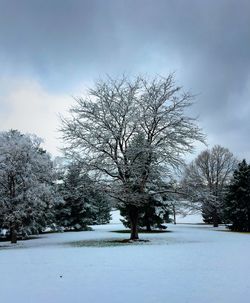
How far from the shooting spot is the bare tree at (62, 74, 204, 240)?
802 inches

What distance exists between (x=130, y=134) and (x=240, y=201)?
620 inches

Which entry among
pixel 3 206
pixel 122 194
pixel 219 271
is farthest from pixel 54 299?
pixel 3 206

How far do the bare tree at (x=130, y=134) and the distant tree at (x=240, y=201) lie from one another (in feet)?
42.1

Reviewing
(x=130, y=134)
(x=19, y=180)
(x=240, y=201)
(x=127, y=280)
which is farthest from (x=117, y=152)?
(x=240, y=201)

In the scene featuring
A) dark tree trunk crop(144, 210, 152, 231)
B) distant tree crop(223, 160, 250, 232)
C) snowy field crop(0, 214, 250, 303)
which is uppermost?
distant tree crop(223, 160, 250, 232)

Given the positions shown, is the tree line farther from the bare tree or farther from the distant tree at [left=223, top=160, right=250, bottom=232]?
the distant tree at [left=223, top=160, right=250, bottom=232]

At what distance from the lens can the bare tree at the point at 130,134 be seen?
20.4 m

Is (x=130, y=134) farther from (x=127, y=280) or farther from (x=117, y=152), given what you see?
(x=127, y=280)

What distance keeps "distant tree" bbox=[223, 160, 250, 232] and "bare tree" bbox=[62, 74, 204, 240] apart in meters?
12.8

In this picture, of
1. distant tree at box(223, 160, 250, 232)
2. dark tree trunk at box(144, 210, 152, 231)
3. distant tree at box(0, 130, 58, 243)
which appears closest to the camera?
distant tree at box(0, 130, 58, 243)

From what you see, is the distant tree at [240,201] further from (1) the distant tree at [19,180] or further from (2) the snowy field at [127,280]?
(2) the snowy field at [127,280]

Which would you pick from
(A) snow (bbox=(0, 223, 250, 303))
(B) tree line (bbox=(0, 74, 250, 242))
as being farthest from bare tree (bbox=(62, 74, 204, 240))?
(A) snow (bbox=(0, 223, 250, 303))

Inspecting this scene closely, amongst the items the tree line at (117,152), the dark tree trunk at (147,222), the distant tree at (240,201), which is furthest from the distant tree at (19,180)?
the distant tree at (240,201)

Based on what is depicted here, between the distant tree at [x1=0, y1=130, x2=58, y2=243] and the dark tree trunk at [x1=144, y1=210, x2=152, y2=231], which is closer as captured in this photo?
the distant tree at [x1=0, y1=130, x2=58, y2=243]
